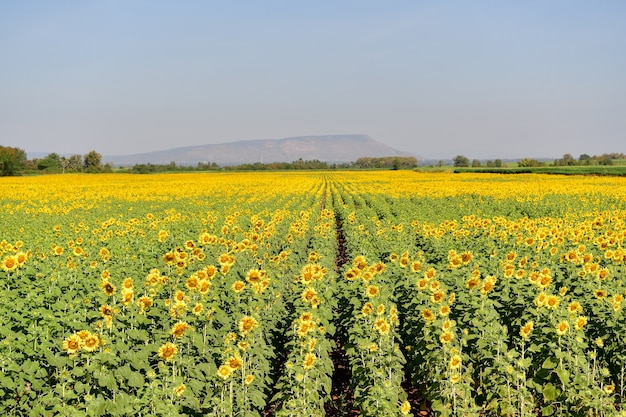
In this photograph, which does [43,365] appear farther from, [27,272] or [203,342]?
[27,272]

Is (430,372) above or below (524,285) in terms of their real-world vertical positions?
below

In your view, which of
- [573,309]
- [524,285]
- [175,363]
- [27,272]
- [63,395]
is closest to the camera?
[63,395]

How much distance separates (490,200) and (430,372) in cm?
2622

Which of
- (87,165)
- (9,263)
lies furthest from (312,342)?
(87,165)

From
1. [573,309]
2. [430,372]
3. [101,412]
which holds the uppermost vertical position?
[573,309]

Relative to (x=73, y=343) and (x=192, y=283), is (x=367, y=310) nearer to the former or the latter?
(x=192, y=283)

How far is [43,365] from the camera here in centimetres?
631

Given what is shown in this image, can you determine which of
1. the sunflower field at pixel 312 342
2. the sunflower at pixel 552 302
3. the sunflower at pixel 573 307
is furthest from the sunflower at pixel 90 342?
the sunflower at pixel 573 307

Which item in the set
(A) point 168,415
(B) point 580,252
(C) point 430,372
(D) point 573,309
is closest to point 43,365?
(A) point 168,415

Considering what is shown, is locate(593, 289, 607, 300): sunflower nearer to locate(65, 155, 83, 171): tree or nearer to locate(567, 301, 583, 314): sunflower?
locate(567, 301, 583, 314): sunflower

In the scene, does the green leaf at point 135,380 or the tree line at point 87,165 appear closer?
the green leaf at point 135,380

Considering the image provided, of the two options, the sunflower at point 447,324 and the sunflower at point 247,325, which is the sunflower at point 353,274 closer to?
the sunflower at point 447,324

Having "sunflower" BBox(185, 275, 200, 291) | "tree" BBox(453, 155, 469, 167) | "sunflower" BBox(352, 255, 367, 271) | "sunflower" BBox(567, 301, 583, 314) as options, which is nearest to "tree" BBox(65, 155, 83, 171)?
"tree" BBox(453, 155, 469, 167)

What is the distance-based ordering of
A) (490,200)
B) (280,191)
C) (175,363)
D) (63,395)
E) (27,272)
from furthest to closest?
→ (280,191)
(490,200)
(27,272)
(175,363)
(63,395)
